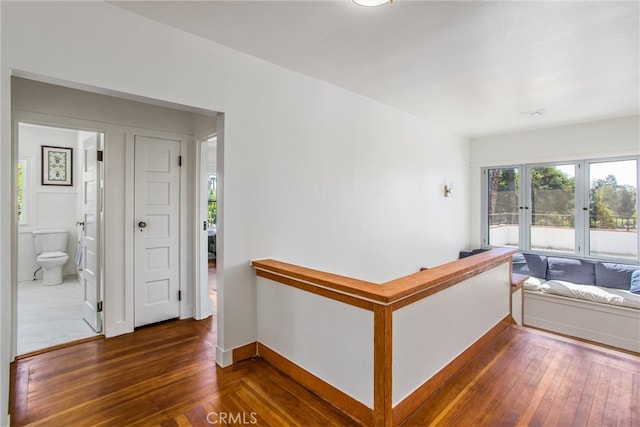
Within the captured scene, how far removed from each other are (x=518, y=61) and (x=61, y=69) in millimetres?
3197

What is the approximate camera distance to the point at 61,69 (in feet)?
5.79

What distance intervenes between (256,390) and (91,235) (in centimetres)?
231

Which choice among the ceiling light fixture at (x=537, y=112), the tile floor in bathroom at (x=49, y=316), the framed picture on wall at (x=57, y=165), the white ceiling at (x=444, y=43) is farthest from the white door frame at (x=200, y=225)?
the ceiling light fixture at (x=537, y=112)

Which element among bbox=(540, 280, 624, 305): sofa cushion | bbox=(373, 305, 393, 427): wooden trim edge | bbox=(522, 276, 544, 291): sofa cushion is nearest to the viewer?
bbox=(373, 305, 393, 427): wooden trim edge

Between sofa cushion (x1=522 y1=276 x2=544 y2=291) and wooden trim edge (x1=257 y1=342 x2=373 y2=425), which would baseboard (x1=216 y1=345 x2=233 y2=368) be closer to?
wooden trim edge (x1=257 y1=342 x2=373 y2=425)

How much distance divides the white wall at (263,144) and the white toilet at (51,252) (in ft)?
12.2

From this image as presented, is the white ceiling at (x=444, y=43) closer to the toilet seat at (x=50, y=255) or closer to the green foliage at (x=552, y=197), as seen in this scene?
the green foliage at (x=552, y=197)

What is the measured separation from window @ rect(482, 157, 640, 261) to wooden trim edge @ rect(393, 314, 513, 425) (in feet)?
8.58

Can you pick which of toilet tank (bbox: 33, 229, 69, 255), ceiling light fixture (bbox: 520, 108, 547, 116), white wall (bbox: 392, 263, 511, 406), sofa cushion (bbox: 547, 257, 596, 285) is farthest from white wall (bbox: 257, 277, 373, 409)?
toilet tank (bbox: 33, 229, 69, 255)

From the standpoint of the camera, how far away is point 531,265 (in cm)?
466

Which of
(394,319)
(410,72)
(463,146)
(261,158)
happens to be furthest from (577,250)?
(261,158)

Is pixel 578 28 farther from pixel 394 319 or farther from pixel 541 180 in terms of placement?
pixel 541 180

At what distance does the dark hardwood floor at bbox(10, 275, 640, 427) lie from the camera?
183 cm

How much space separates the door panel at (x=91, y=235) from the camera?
3.00m
